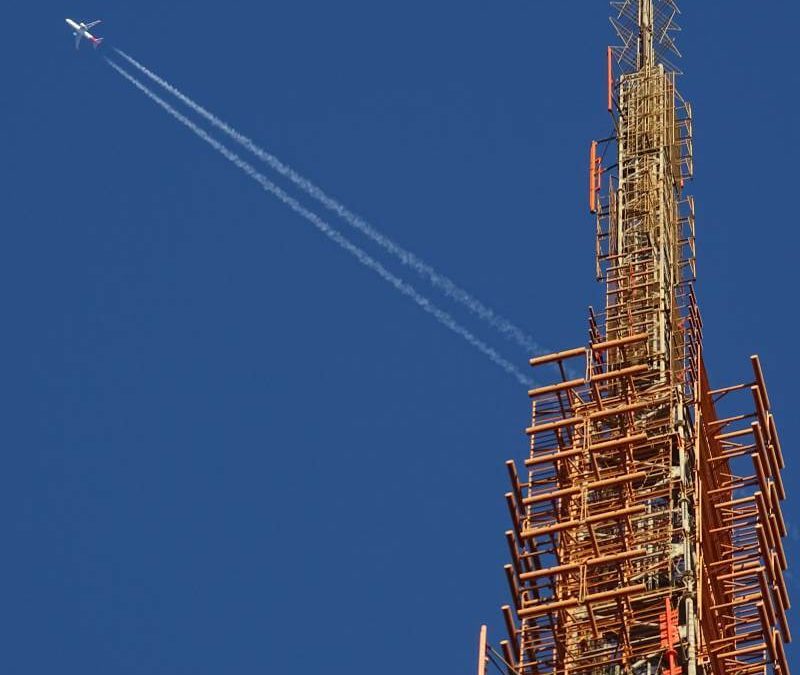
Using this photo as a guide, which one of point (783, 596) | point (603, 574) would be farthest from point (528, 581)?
Result: point (783, 596)

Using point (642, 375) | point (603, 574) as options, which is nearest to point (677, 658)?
point (603, 574)

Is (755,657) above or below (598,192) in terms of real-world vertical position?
below

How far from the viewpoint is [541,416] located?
567ft

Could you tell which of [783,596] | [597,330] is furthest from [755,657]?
[597,330]

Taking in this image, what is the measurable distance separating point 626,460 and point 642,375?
23.4ft

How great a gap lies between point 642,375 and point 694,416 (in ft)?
10.4

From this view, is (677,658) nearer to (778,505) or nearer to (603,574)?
(603,574)

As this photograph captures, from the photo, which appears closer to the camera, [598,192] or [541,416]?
[541,416]

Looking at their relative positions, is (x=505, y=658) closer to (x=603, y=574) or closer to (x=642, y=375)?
(x=603, y=574)

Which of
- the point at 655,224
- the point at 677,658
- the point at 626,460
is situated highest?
the point at 655,224

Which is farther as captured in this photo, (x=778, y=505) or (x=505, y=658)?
(x=778, y=505)

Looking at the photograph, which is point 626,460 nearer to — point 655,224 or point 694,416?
point 694,416

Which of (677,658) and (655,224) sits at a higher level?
(655,224)

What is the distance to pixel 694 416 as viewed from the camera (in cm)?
17525
